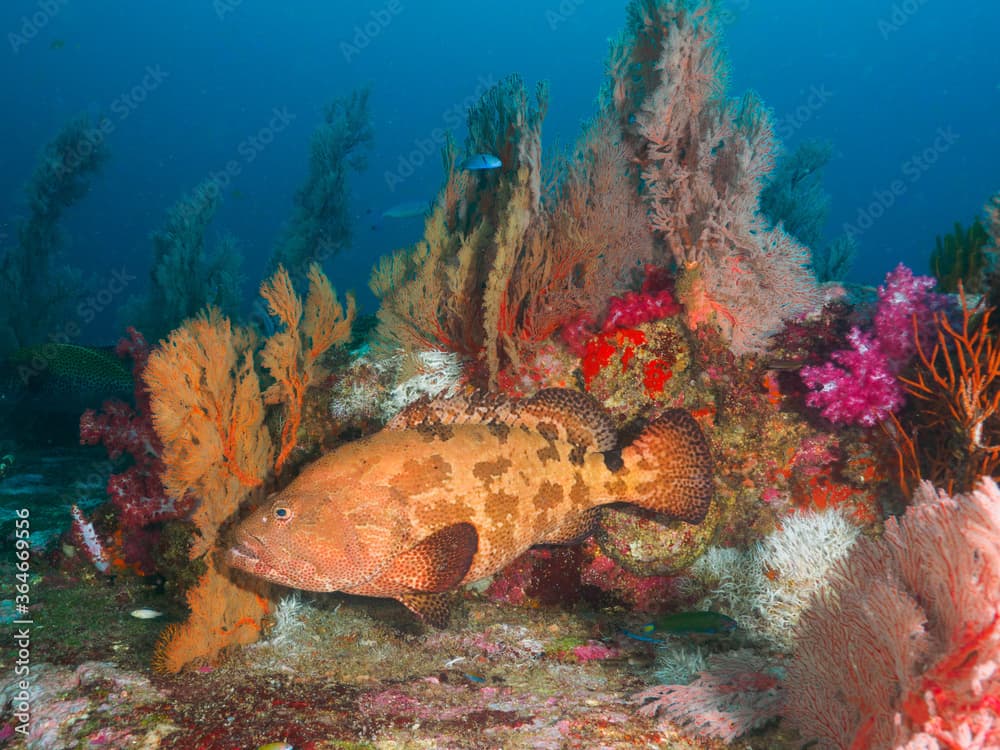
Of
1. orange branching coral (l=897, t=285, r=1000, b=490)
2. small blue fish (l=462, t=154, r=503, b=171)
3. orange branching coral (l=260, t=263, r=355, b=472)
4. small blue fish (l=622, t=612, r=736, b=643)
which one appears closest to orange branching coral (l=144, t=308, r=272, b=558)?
orange branching coral (l=260, t=263, r=355, b=472)

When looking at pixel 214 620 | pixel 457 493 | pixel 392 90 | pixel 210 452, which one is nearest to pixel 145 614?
pixel 214 620

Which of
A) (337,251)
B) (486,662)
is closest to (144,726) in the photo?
(486,662)

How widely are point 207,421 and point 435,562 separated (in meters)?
1.90

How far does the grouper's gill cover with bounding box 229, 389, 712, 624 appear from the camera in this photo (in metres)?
3.14

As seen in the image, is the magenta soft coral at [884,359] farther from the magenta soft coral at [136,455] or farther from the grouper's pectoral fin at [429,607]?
the magenta soft coral at [136,455]

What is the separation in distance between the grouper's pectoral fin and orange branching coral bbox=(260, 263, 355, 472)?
1.65 meters

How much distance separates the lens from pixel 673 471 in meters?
3.78

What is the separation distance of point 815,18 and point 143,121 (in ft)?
438

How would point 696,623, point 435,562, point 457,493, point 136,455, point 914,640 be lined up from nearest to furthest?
point 914,640 → point 435,562 → point 457,493 → point 696,623 → point 136,455

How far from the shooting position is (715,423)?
181 inches

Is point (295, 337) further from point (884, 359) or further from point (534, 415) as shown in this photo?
point (884, 359)

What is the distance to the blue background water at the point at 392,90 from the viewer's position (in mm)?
85188

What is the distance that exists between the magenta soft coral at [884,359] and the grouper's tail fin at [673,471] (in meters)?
1.18

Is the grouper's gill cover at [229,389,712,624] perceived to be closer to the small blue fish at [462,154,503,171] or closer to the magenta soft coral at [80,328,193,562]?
the magenta soft coral at [80,328,193,562]
